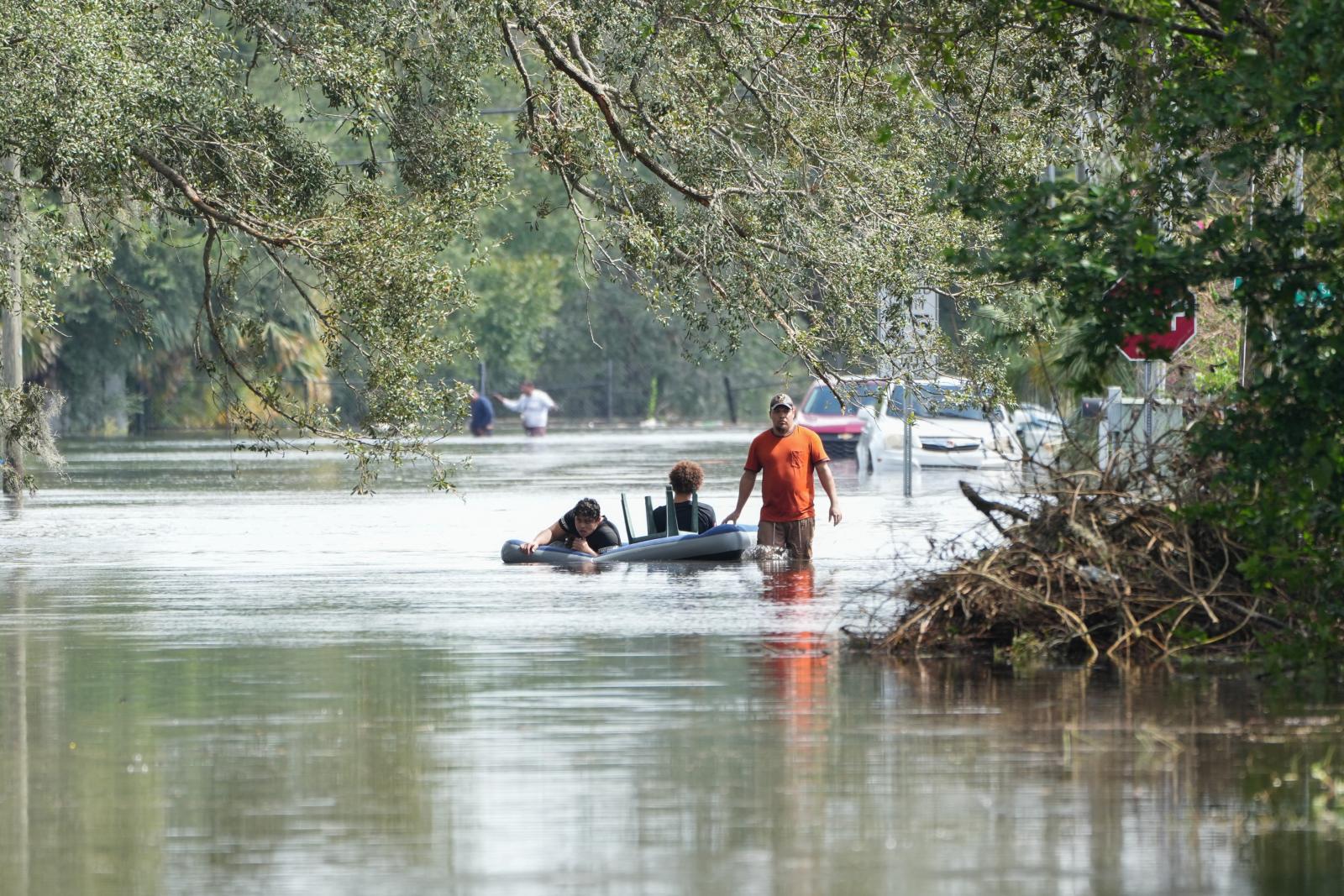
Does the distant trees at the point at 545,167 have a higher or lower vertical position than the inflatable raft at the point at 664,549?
higher

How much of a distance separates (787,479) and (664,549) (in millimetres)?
1394

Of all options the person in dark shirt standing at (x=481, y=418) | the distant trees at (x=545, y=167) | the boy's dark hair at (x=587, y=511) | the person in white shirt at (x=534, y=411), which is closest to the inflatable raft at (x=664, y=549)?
the boy's dark hair at (x=587, y=511)

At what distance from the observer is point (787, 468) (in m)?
19.4

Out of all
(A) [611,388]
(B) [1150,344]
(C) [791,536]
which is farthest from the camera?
(A) [611,388]

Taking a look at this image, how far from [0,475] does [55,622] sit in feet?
72.9

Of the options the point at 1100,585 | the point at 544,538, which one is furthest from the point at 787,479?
the point at 1100,585

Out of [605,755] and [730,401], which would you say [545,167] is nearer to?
[605,755]

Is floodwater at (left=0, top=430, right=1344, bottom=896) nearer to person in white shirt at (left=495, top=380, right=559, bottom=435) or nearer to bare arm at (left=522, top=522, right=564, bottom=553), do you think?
bare arm at (left=522, top=522, right=564, bottom=553)

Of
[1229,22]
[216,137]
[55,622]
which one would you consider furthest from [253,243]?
[1229,22]

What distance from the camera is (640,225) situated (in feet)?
73.3

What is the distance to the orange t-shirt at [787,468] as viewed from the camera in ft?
63.6

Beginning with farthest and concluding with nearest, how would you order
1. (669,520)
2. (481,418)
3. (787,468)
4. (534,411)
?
(481,418) < (534,411) < (669,520) < (787,468)

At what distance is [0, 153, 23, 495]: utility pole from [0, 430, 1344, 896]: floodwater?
459 cm

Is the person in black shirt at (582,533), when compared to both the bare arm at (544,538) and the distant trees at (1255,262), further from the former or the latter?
the distant trees at (1255,262)
